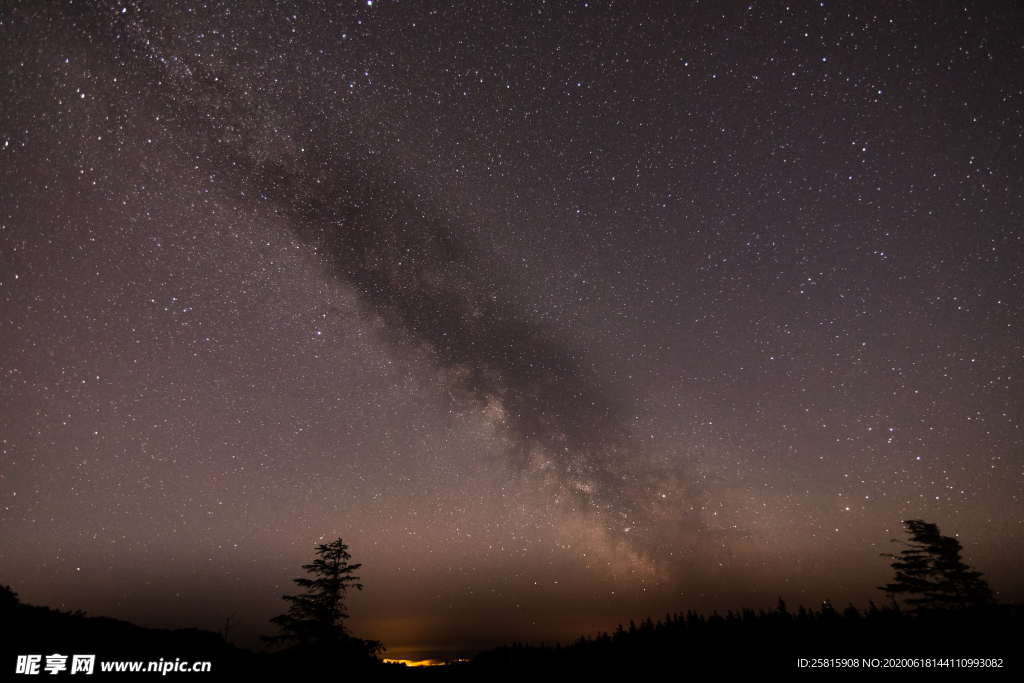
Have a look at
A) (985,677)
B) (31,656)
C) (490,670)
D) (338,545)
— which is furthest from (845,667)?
(338,545)

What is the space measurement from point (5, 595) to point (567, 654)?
22.8m

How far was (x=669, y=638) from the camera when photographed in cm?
1259

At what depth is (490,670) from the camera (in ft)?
45.9

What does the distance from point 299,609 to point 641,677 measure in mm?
19893

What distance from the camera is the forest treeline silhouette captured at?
27.9 ft

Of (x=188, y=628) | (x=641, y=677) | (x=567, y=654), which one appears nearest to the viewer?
(x=641, y=677)

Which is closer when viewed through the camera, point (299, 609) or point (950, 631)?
point (950, 631)

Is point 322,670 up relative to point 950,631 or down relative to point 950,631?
down

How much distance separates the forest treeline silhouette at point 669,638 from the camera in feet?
27.9

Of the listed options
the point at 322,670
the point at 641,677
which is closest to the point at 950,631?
the point at 641,677

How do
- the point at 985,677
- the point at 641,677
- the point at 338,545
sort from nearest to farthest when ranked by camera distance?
the point at 985,677 < the point at 641,677 < the point at 338,545

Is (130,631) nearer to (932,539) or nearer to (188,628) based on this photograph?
(188,628)

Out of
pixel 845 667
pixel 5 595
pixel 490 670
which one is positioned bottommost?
pixel 490 670

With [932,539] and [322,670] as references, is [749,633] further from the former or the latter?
[932,539]
